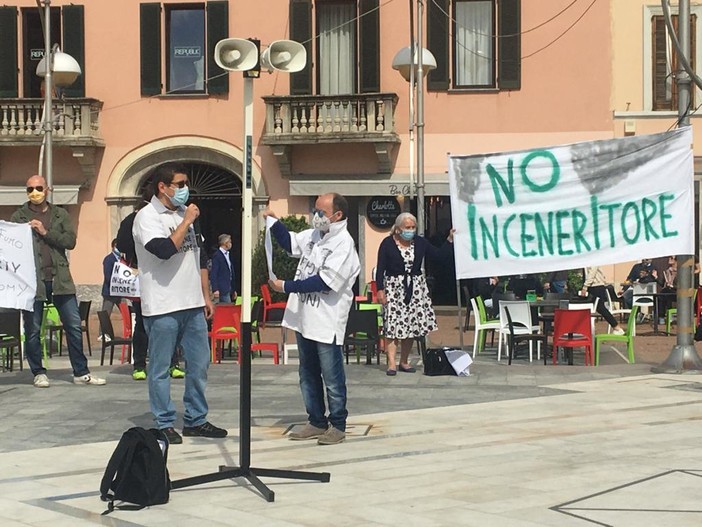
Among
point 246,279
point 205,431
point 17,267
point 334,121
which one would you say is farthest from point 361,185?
point 246,279

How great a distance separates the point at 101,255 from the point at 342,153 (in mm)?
5965

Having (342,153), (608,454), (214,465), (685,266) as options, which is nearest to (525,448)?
(608,454)

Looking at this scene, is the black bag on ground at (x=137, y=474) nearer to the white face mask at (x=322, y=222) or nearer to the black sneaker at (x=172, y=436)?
the black sneaker at (x=172, y=436)

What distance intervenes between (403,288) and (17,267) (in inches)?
158

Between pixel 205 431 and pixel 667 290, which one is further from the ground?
pixel 667 290

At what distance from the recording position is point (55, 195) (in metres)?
29.9

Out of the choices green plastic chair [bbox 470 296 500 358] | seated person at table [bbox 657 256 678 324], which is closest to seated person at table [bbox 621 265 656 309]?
seated person at table [bbox 657 256 678 324]

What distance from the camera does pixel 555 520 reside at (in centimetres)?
679

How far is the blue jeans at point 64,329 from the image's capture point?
41.9 ft

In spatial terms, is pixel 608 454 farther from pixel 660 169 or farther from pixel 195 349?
pixel 660 169

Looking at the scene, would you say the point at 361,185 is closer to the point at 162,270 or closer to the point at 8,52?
the point at 8,52

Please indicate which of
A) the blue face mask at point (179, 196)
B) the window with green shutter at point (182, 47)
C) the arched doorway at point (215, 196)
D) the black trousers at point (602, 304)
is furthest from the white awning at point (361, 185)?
the blue face mask at point (179, 196)

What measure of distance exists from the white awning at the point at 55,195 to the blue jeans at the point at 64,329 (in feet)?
56.1

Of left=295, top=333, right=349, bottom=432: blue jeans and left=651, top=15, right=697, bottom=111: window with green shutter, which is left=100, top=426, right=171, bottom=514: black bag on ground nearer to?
left=295, top=333, right=349, bottom=432: blue jeans
